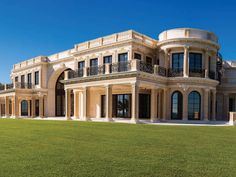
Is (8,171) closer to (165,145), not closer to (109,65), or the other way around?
(165,145)

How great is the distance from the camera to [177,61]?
22875mm

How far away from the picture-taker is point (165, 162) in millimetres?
5742

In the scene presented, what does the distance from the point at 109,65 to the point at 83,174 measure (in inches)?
695

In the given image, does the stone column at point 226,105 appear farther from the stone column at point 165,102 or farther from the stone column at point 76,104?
the stone column at point 76,104

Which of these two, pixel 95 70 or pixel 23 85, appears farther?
pixel 23 85

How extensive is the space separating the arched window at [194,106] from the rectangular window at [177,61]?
2.86 m

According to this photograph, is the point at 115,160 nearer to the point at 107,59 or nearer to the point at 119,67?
the point at 119,67

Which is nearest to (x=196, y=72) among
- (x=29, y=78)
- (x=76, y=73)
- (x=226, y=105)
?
(x=226, y=105)

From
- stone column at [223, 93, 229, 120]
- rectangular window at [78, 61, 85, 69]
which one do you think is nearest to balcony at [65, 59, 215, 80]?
rectangular window at [78, 61, 85, 69]

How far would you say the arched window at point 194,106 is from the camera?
73.6 feet

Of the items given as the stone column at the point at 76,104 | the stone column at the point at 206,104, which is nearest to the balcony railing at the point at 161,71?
the stone column at the point at 206,104

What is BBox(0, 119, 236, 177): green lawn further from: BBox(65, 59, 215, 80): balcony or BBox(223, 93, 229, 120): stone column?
BBox(223, 93, 229, 120): stone column

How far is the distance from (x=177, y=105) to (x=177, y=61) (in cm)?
439

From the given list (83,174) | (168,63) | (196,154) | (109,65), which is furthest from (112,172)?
(168,63)
